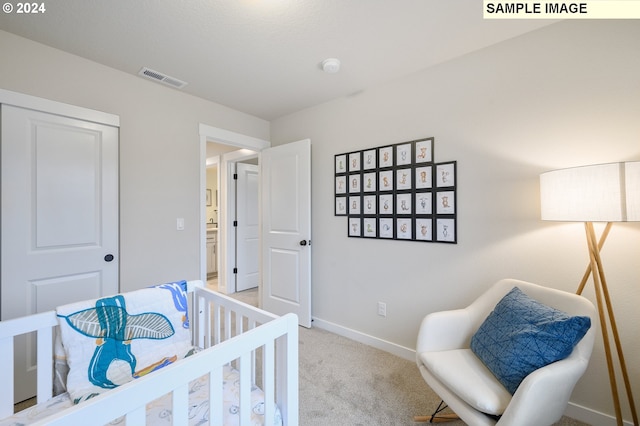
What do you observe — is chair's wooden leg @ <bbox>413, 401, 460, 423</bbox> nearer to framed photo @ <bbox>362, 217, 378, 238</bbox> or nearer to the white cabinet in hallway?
framed photo @ <bbox>362, 217, 378, 238</bbox>

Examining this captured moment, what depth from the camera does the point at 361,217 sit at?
2.53m

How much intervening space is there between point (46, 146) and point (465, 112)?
2951 millimetres

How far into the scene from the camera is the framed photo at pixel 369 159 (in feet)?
7.94

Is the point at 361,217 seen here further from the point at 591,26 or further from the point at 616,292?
the point at 591,26

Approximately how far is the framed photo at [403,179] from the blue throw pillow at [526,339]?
1.14 m

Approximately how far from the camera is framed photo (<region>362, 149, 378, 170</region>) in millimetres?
2420

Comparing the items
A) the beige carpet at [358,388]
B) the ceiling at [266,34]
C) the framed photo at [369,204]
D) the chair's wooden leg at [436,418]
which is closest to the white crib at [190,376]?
the beige carpet at [358,388]

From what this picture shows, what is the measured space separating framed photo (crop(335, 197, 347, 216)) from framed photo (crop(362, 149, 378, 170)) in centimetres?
38

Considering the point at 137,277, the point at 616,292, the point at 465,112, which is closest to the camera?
the point at 616,292

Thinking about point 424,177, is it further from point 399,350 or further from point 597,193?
point 399,350

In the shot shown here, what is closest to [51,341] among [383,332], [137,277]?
[137,277]

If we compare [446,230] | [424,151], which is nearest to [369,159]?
[424,151]

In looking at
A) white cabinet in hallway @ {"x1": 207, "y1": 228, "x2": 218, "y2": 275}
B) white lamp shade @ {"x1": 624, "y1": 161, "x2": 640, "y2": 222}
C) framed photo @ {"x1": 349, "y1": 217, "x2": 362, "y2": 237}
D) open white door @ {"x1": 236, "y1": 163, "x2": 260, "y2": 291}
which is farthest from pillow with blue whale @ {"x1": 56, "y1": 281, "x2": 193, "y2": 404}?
white cabinet in hallway @ {"x1": 207, "y1": 228, "x2": 218, "y2": 275}

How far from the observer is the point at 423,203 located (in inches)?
84.6
